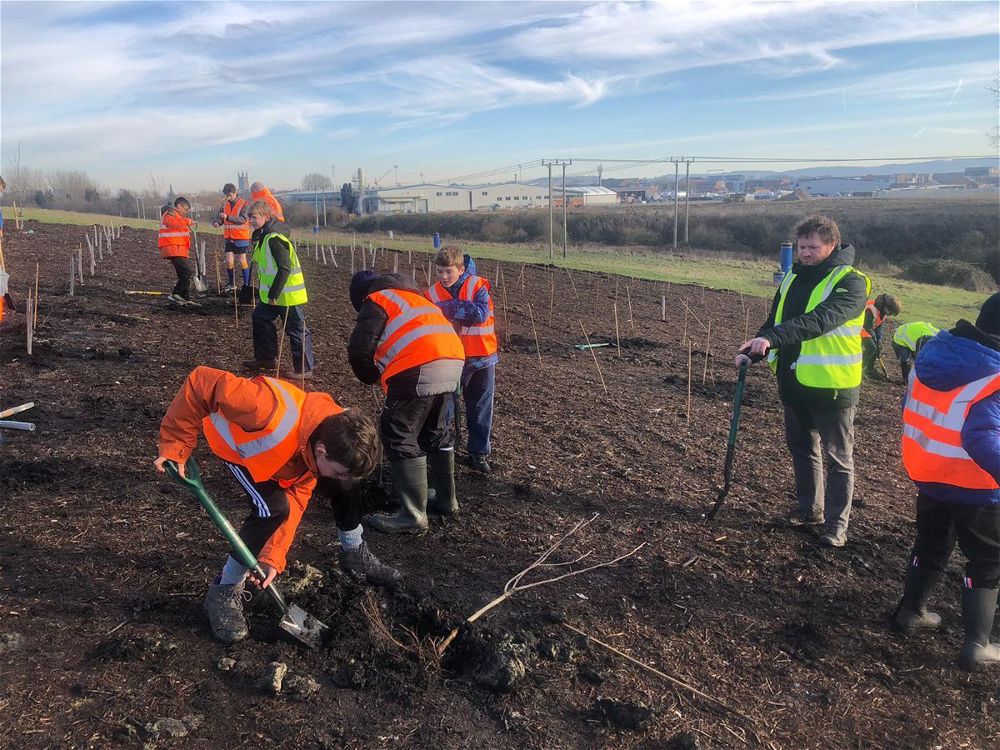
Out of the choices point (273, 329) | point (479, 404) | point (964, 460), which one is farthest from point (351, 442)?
point (273, 329)

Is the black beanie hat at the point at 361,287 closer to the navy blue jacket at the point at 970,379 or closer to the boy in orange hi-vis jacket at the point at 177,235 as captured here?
the navy blue jacket at the point at 970,379

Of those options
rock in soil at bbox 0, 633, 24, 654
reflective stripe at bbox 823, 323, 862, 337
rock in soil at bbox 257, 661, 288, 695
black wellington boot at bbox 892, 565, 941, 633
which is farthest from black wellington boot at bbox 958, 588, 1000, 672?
rock in soil at bbox 0, 633, 24, 654

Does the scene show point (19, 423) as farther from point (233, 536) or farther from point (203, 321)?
point (203, 321)

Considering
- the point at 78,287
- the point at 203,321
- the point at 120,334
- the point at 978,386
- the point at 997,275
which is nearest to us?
the point at 978,386

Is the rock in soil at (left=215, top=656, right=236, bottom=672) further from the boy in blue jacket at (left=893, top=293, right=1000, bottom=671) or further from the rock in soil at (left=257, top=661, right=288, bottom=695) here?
the boy in blue jacket at (left=893, top=293, right=1000, bottom=671)

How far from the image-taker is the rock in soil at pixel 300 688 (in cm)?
263

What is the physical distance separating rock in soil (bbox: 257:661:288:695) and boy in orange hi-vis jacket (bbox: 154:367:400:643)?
0.26 m

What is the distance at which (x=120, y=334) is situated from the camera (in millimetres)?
8383

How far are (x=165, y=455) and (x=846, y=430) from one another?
3.45 m

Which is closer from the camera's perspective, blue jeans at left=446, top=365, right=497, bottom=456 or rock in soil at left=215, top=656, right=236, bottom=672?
rock in soil at left=215, top=656, right=236, bottom=672

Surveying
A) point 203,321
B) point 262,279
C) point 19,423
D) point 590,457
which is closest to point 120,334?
point 203,321

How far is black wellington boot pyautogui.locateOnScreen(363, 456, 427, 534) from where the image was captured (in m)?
3.91

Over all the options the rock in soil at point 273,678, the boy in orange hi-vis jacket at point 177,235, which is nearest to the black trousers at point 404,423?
the rock in soil at point 273,678

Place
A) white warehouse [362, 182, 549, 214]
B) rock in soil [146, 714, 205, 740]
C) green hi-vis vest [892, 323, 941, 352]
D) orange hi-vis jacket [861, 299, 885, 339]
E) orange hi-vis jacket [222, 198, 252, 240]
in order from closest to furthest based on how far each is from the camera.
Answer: rock in soil [146, 714, 205, 740] < green hi-vis vest [892, 323, 941, 352] < orange hi-vis jacket [861, 299, 885, 339] < orange hi-vis jacket [222, 198, 252, 240] < white warehouse [362, 182, 549, 214]
